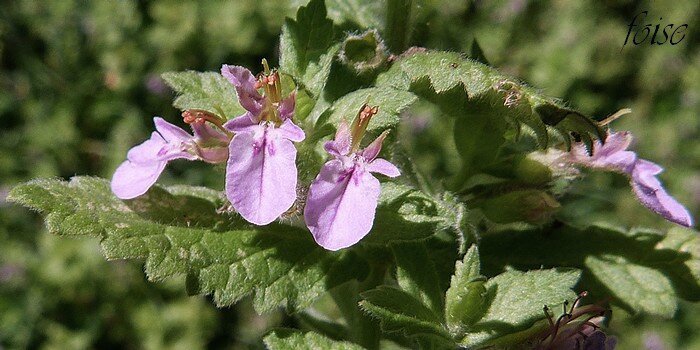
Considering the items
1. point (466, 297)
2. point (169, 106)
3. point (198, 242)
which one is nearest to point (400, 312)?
point (466, 297)

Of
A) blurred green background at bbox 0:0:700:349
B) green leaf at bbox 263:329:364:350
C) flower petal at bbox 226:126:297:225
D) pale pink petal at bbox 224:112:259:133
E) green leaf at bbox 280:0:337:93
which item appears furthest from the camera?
blurred green background at bbox 0:0:700:349

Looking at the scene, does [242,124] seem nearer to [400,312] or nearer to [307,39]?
[307,39]

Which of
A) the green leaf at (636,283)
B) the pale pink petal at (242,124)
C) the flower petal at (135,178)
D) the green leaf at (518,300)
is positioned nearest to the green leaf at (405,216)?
the green leaf at (518,300)

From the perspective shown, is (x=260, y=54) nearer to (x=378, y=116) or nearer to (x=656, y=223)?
(x=656, y=223)

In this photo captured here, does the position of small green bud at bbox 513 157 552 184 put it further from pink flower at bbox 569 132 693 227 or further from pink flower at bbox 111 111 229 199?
pink flower at bbox 111 111 229 199

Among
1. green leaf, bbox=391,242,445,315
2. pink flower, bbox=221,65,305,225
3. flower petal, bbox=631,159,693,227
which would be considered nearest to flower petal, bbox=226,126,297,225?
pink flower, bbox=221,65,305,225
